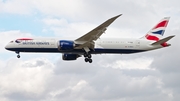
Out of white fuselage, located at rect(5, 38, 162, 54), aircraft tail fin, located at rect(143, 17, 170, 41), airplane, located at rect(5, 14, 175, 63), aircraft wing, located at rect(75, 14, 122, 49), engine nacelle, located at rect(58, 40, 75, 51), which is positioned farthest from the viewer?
aircraft tail fin, located at rect(143, 17, 170, 41)

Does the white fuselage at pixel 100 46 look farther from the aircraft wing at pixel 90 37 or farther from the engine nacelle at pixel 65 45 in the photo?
the aircraft wing at pixel 90 37

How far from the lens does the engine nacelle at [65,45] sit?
223 feet

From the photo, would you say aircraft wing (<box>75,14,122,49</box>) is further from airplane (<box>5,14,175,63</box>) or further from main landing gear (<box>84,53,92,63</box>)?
main landing gear (<box>84,53,92,63</box>)

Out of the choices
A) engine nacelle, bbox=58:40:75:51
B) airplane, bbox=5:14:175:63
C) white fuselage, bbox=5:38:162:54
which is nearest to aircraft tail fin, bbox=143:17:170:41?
airplane, bbox=5:14:175:63

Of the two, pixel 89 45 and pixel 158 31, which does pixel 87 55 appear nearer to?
pixel 89 45

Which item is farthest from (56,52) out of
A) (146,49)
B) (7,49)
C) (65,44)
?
(146,49)

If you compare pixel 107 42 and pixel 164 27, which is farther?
pixel 164 27

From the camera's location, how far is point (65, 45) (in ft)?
223

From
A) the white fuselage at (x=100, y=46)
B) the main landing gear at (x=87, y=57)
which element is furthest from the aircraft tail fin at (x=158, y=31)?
the main landing gear at (x=87, y=57)

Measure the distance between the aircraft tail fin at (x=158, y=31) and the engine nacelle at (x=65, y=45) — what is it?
13649 millimetres

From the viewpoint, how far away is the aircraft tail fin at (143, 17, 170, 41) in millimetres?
75469

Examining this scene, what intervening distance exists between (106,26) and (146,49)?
960 centimetres

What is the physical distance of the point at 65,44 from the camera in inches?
2680

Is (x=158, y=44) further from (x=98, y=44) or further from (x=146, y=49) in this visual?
(x=98, y=44)
